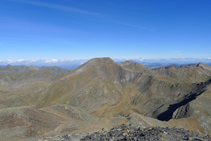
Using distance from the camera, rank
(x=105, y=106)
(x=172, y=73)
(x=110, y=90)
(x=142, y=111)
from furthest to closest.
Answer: (x=172, y=73) < (x=110, y=90) < (x=105, y=106) < (x=142, y=111)

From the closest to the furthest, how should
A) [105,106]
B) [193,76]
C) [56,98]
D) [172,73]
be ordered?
[105,106], [56,98], [193,76], [172,73]

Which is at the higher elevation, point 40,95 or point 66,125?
point 66,125

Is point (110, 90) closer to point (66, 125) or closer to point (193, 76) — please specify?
point (66, 125)

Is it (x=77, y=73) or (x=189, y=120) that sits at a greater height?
(x=77, y=73)

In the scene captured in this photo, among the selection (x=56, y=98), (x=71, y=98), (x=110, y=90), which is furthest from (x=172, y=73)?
(x=56, y=98)

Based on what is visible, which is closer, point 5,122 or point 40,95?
point 5,122

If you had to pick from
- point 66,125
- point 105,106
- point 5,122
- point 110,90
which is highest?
point 5,122

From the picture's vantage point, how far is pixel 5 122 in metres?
31.4

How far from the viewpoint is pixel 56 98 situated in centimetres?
10588

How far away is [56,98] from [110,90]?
2087 inches

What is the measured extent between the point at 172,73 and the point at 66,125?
176 meters

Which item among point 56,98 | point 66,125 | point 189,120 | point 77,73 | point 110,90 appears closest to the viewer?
point 66,125

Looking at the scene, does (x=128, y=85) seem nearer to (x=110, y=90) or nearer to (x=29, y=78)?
(x=110, y=90)

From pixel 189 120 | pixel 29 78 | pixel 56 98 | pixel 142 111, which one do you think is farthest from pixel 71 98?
pixel 29 78
